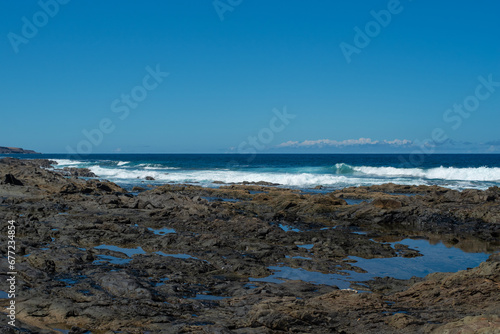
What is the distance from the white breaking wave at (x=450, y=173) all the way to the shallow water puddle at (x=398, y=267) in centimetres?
3671

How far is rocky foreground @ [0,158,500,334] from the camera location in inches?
260

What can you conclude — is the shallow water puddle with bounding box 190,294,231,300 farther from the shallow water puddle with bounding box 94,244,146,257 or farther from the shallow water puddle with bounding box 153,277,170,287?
the shallow water puddle with bounding box 94,244,146,257

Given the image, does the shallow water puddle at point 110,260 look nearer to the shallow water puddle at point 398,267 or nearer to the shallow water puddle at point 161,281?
the shallow water puddle at point 161,281

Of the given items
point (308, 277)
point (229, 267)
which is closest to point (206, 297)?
point (229, 267)

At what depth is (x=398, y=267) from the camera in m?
11.4

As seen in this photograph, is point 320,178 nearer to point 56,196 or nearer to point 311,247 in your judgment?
point 56,196

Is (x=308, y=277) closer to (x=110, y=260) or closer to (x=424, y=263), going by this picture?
(x=424, y=263)

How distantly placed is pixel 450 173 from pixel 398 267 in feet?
149

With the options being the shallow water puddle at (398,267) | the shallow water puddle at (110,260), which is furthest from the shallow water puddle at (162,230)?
the shallow water puddle at (398,267)

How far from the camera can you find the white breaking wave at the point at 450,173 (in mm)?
46728

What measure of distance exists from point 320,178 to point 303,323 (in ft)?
123

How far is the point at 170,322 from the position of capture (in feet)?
21.8

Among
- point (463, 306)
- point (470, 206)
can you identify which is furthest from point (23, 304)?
point (470, 206)

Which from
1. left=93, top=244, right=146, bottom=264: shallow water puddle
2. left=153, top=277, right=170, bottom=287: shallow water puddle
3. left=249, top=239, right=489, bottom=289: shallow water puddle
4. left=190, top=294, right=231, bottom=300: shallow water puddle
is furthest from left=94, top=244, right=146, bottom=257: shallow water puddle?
left=190, top=294, right=231, bottom=300: shallow water puddle
